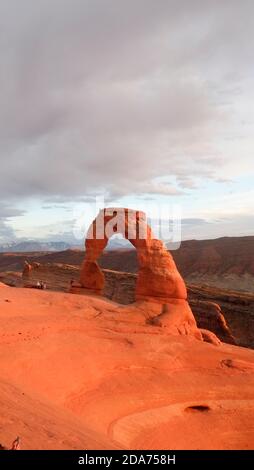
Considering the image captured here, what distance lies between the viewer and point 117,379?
33.3 feet

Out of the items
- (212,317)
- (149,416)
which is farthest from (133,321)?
(212,317)

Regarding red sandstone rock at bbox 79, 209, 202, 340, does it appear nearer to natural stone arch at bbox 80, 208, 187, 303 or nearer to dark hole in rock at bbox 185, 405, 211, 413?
natural stone arch at bbox 80, 208, 187, 303

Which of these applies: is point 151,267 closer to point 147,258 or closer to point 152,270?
point 152,270

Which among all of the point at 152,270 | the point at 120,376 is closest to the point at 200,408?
the point at 120,376

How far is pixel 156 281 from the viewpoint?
15.5 m

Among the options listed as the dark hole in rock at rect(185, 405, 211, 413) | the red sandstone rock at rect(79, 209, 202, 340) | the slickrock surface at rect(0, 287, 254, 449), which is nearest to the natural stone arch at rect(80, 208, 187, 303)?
the red sandstone rock at rect(79, 209, 202, 340)

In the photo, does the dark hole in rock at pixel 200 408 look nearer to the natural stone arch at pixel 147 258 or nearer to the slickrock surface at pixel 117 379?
the slickrock surface at pixel 117 379

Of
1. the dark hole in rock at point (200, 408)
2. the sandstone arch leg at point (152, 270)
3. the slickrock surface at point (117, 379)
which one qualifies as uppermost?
the sandstone arch leg at point (152, 270)

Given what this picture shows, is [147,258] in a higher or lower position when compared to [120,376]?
higher

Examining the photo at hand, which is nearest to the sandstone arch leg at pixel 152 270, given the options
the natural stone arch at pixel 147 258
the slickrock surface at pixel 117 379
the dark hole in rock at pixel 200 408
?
the natural stone arch at pixel 147 258

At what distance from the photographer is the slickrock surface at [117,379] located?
7362mm

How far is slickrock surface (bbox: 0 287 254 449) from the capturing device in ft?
24.2

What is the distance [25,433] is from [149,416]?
486 centimetres
